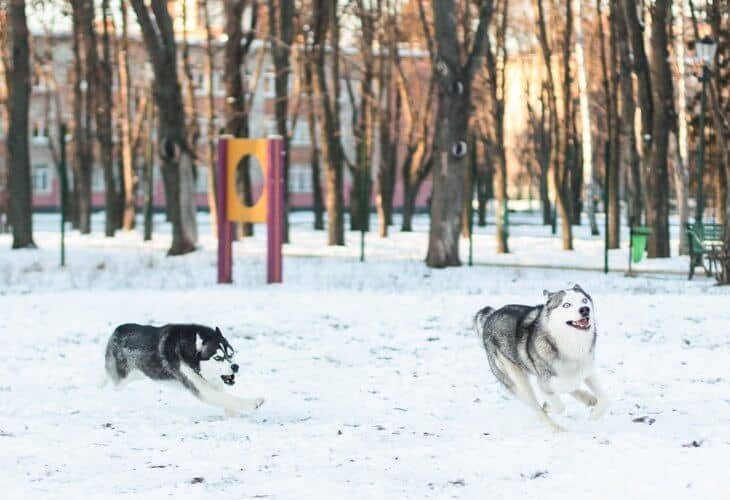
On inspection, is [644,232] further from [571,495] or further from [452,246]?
[571,495]

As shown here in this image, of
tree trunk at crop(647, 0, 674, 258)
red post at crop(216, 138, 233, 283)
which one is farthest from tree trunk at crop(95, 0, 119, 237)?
red post at crop(216, 138, 233, 283)

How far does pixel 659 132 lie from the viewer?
1169 inches

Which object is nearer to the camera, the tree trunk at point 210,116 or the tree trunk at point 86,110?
the tree trunk at point 210,116

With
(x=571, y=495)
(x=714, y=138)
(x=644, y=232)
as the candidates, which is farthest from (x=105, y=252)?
(x=571, y=495)

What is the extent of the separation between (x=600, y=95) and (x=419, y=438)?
56666 millimetres

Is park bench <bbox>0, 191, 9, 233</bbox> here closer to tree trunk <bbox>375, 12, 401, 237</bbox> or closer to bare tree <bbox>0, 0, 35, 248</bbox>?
tree trunk <bbox>375, 12, 401, 237</bbox>

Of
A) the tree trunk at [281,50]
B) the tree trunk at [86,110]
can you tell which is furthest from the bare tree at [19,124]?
the tree trunk at [86,110]

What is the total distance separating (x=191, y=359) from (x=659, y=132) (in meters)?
21.1

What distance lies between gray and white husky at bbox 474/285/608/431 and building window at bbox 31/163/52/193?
7937 cm

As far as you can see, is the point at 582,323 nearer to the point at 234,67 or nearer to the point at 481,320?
the point at 481,320

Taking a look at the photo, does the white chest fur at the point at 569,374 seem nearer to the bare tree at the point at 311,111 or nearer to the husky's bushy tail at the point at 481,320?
the husky's bushy tail at the point at 481,320

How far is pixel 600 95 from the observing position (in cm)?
6481

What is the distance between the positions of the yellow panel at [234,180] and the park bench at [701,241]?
25.0 feet

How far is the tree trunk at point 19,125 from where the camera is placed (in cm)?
3209
